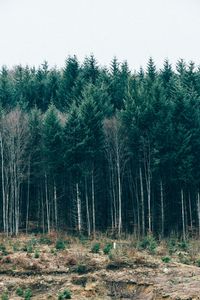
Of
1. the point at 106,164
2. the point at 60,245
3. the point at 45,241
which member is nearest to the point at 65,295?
the point at 60,245

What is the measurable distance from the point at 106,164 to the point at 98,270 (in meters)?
19.8

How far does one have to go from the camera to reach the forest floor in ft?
72.4

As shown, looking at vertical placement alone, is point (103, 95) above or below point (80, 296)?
above

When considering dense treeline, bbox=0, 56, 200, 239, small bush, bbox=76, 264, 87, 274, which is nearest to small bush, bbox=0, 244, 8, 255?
small bush, bbox=76, 264, 87, 274

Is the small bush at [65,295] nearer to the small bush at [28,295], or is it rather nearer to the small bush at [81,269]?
the small bush at [28,295]

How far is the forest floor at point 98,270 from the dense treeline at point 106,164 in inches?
313

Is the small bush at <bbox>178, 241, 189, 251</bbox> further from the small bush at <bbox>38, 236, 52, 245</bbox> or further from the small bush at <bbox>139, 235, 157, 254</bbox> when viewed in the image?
the small bush at <bbox>38, 236, 52, 245</bbox>

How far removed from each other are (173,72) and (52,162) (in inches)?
1061

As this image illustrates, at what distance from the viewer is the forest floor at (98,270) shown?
22.1 metres

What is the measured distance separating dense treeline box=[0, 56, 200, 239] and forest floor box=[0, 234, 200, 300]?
795 cm

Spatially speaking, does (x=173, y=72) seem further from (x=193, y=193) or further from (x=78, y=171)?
(x=78, y=171)

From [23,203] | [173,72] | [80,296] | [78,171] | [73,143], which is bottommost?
[80,296]

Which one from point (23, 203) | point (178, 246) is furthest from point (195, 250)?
point (23, 203)

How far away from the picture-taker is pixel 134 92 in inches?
1721
